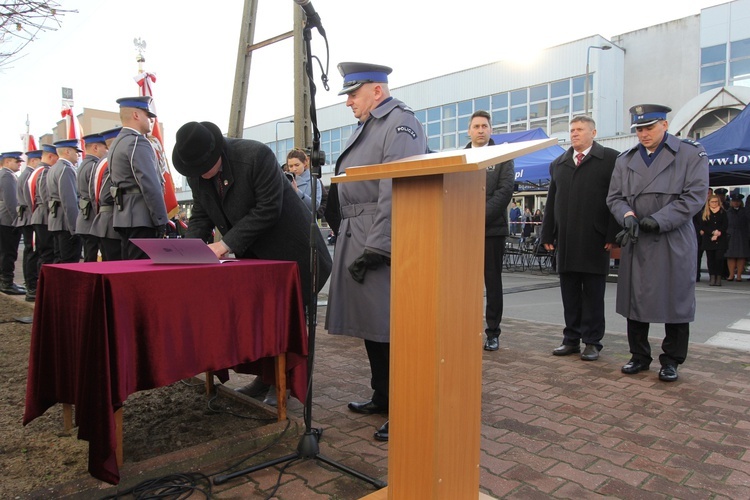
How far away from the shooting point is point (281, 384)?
3.16 metres

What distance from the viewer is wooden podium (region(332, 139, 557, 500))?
170 centimetres

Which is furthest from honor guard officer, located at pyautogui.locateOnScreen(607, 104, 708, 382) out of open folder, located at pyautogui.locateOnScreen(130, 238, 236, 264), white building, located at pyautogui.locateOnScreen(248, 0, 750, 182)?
white building, located at pyautogui.locateOnScreen(248, 0, 750, 182)

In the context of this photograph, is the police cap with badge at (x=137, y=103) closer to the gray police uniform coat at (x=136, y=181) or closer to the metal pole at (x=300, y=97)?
the gray police uniform coat at (x=136, y=181)

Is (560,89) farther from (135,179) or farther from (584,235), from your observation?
(135,179)

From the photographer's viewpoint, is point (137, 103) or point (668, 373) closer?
point (668, 373)

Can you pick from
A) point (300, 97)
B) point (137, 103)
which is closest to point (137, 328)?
point (137, 103)

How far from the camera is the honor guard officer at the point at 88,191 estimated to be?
257 inches

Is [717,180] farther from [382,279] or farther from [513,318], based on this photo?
[382,279]

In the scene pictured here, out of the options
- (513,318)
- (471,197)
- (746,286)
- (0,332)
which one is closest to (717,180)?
(746,286)

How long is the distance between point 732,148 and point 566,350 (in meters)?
7.91

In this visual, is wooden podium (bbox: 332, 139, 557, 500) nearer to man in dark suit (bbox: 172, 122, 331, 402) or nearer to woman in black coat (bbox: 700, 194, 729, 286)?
man in dark suit (bbox: 172, 122, 331, 402)

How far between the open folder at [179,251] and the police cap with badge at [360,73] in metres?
1.23

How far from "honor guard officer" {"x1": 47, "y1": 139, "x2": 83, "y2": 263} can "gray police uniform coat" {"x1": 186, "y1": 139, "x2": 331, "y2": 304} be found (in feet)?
17.4

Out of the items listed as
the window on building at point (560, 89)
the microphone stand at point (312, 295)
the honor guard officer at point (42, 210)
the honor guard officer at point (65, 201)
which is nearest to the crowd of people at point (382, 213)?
the microphone stand at point (312, 295)
